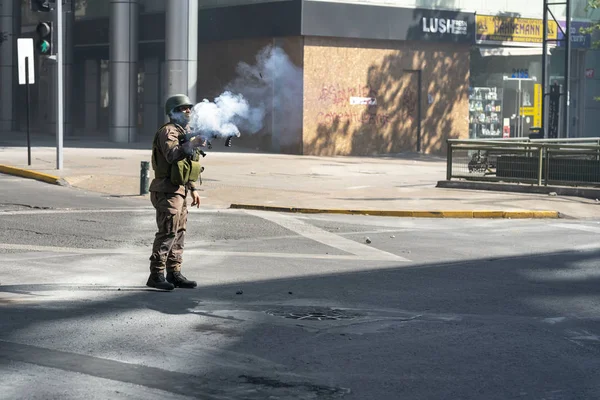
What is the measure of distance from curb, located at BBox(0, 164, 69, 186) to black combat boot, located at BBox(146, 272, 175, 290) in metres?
11.9

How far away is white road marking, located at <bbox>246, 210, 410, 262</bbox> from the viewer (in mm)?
13164

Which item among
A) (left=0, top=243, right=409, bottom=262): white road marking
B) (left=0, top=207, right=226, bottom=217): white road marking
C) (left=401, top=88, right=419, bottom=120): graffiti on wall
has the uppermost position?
(left=401, top=88, right=419, bottom=120): graffiti on wall

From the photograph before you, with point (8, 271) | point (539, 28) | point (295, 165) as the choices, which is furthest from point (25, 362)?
point (539, 28)

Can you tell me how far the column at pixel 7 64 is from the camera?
45.2m

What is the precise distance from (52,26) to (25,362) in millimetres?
17714

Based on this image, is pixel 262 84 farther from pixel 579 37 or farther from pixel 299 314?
pixel 299 314

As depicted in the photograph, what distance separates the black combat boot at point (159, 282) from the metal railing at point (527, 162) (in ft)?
43.4

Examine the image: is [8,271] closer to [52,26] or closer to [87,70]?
[52,26]

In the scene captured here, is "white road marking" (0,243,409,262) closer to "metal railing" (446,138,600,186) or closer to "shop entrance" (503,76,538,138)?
"metal railing" (446,138,600,186)

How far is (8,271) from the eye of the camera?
11156mm

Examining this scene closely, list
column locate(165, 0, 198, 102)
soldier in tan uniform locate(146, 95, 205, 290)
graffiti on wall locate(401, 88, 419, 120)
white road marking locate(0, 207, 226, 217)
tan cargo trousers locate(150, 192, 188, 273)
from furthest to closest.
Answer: graffiti on wall locate(401, 88, 419, 120)
column locate(165, 0, 198, 102)
white road marking locate(0, 207, 226, 217)
tan cargo trousers locate(150, 192, 188, 273)
soldier in tan uniform locate(146, 95, 205, 290)

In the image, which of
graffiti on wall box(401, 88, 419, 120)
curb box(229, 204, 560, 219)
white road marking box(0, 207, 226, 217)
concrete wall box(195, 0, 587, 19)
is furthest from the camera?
graffiti on wall box(401, 88, 419, 120)

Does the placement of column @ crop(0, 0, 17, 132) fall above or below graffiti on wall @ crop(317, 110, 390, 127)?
above

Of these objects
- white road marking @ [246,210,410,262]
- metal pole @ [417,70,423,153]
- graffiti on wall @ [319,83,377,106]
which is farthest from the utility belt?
metal pole @ [417,70,423,153]
